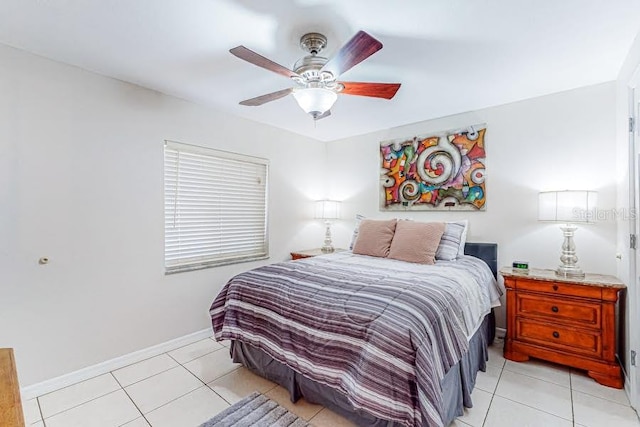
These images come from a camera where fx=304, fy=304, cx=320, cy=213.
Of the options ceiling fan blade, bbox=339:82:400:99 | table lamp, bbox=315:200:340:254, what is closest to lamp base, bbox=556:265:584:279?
ceiling fan blade, bbox=339:82:400:99

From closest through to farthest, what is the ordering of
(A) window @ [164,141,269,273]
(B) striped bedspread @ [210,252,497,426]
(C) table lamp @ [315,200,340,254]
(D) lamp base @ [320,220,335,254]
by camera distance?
(B) striped bedspread @ [210,252,497,426] < (A) window @ [164,141,269,273] < (D) lamp base @ [320,220,335,254] < (C) table lamp @ [315,200,340,254]

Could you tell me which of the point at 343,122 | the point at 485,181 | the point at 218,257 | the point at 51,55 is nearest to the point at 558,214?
the point at 485,181

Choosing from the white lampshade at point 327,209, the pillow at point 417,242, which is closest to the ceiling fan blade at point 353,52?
the pillow at point 417,242

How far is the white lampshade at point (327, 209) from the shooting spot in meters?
4.19

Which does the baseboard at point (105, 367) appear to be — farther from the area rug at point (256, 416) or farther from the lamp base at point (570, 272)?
the lamp base at point (570, 272)

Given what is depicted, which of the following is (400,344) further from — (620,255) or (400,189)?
(400,189)

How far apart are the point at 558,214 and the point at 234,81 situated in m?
2.86

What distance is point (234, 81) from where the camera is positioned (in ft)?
8.25

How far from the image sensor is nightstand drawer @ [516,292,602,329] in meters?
2.22

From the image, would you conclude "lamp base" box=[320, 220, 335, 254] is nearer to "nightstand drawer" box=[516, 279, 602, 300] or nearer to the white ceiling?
the white ceiling

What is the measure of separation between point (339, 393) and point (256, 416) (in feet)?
1.81

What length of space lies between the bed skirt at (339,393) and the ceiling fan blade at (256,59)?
187cm

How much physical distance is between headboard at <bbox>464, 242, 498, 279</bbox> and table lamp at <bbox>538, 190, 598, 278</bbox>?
53 cm

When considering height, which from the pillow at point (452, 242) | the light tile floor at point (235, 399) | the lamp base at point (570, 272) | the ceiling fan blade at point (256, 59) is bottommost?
the light tile floor at point (235, 399)
